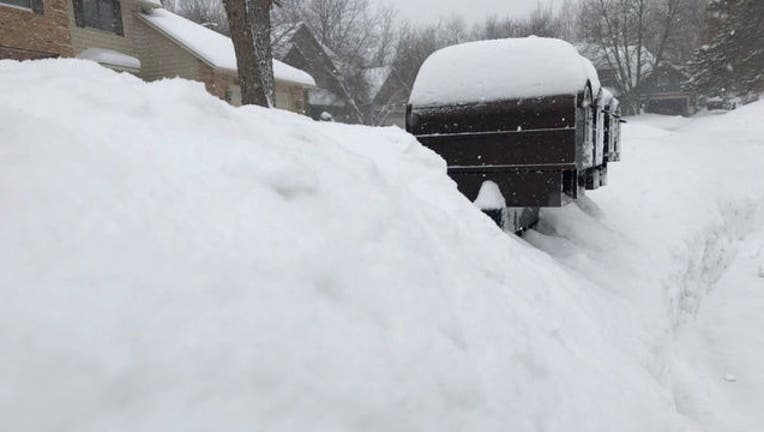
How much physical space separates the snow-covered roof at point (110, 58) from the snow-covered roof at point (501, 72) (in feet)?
44.4

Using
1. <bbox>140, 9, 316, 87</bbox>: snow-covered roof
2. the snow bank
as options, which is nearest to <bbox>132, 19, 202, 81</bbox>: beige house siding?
<bbox>140, 9, 316, 87</bbox>: snow-covered roof

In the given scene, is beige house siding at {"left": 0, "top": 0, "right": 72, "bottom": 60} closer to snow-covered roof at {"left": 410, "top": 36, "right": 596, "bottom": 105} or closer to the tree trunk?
the tree trunk

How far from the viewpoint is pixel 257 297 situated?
1816mm

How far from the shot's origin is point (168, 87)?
281 cm

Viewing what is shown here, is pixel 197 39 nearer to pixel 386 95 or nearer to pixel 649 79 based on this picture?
pixel 386 95

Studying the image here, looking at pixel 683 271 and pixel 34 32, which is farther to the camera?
pixel 34 32

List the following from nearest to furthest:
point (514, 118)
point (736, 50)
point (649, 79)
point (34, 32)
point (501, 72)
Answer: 1. point (514, 118)
2. point (501, 72)
3. point (34, 32)
4. point (736, 50)
5. point (649, 79)

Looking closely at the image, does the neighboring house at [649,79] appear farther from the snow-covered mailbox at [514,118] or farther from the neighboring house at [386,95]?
the snow-covered mailbox at [514,118]

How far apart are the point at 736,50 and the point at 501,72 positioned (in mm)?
24874

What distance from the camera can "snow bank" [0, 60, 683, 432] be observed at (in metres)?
1.48

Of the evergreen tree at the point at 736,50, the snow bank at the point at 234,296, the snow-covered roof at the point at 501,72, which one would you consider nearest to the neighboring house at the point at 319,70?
the evergreen tree at the point at 736,50

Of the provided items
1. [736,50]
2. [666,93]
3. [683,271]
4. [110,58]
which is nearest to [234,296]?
[683,271]

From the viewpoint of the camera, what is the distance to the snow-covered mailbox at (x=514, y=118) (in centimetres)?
494

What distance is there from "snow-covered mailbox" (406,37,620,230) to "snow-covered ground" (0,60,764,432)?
142cm
